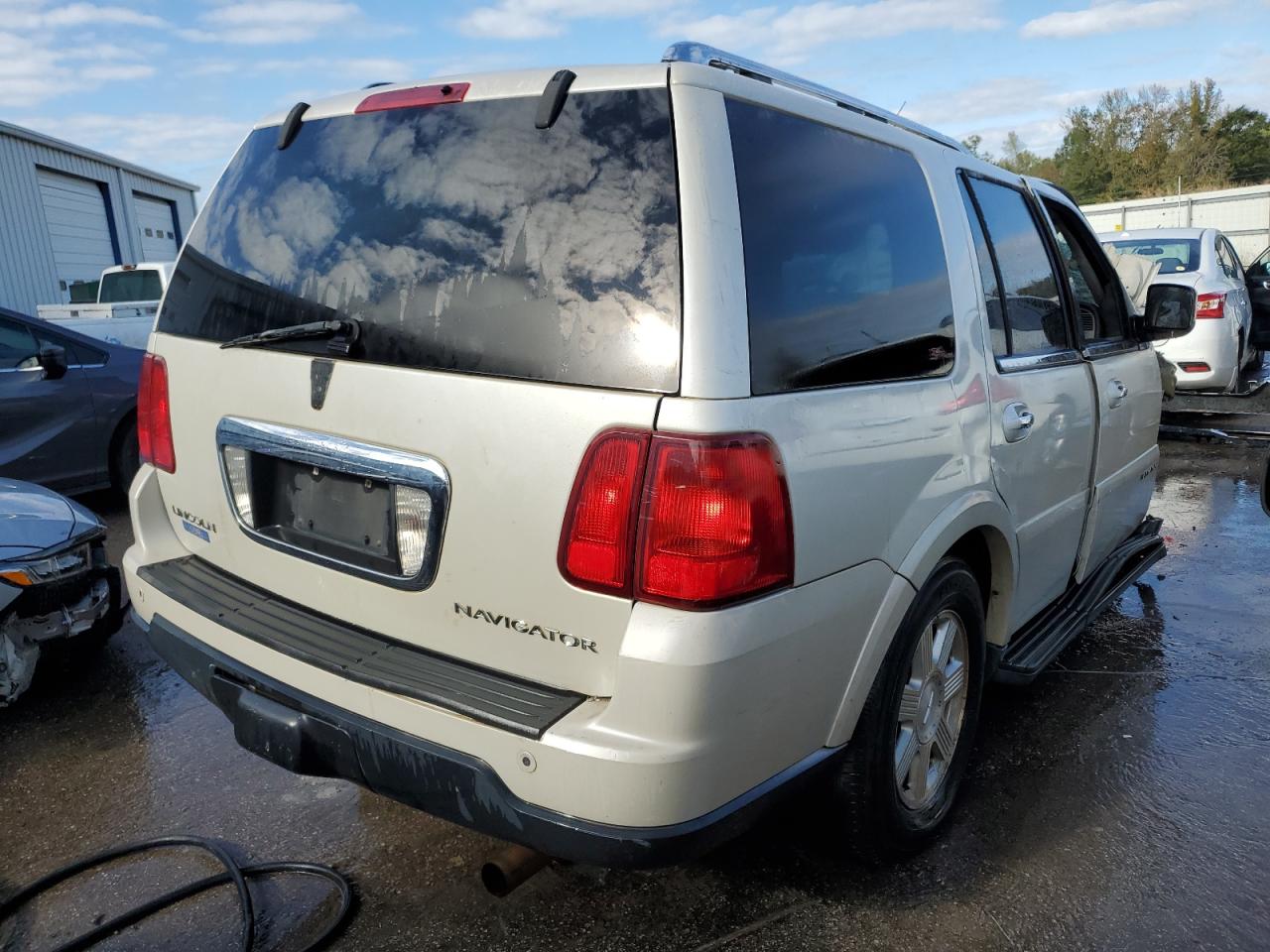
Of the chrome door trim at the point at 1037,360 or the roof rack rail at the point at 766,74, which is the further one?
the chrome door trim at the point at 1037,360

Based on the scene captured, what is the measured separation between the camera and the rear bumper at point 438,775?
1790 mm

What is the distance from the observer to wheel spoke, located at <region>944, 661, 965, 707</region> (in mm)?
2682

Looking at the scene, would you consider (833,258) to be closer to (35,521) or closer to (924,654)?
(924,654)

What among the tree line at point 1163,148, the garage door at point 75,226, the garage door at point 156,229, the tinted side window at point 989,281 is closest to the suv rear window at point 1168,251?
the tinted side window at point 989,281

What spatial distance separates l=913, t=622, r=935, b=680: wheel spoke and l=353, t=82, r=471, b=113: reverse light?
1722 millimetres

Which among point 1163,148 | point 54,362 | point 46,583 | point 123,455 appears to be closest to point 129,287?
point 123,455

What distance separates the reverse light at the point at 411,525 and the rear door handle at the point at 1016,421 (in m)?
1.66

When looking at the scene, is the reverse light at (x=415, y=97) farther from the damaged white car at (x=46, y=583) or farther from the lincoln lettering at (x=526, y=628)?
the damaged white car at (x=46, y=583)

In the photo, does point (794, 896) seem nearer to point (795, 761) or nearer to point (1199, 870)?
point (795, 761)

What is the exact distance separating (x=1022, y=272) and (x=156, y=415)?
273 cm

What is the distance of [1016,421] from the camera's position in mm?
2781

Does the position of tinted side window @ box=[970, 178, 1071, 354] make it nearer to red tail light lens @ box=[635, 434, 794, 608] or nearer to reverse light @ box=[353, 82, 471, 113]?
red tail light lens @ box=[635, 434, 794, 608]

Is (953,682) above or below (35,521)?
below

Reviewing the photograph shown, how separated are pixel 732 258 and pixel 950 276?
3.46ft
